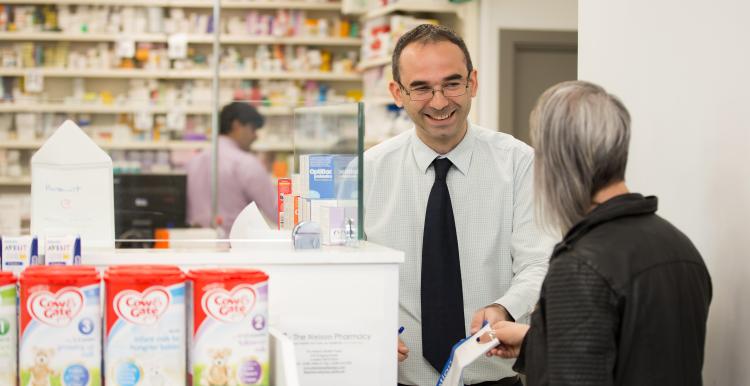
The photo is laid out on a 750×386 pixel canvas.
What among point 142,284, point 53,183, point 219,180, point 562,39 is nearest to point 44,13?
A: point 219,180

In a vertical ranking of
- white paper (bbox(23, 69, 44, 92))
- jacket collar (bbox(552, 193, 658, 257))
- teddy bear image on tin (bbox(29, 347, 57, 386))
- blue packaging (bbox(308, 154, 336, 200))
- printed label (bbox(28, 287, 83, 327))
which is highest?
white paper (bbox(23, 69, 44, 92))

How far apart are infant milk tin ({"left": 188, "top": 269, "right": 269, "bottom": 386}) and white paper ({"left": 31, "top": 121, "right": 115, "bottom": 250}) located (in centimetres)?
53

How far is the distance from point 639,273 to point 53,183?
1278 millimetres

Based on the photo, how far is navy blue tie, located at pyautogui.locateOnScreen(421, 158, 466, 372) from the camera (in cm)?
248

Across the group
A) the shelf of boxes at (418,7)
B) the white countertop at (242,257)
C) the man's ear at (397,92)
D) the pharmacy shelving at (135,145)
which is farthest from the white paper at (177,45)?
the white countertop at (242,257)

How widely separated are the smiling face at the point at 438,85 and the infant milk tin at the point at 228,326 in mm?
1073

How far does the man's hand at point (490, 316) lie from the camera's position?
7.37ft

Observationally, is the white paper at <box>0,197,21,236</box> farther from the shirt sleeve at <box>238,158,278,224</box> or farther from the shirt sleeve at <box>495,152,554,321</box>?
the shirt sleeve at <box>495,152,554,321</box>

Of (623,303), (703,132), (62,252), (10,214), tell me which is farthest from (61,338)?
(10,214)

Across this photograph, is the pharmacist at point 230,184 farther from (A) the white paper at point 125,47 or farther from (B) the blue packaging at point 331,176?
(B) the blue packaging at point 331,176

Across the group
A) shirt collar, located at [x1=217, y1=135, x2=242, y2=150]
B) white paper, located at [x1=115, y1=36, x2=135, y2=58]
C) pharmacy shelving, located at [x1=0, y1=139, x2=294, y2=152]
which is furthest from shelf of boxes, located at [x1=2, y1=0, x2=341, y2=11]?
shirt collar, located at [x1=217, y1=135, x2=242, y2=150]

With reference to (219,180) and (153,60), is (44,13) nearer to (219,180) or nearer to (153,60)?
(153,60)

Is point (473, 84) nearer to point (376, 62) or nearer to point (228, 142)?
point (228, 142)

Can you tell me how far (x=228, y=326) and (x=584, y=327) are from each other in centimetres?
64
